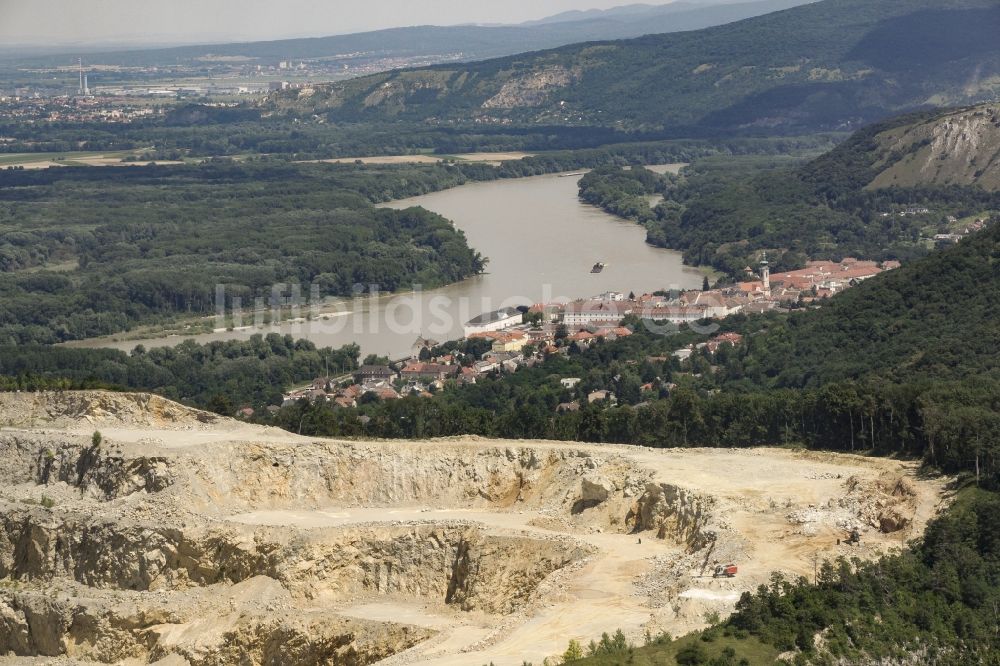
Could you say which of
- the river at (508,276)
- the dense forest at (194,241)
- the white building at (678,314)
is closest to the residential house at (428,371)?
the river at (508,276)

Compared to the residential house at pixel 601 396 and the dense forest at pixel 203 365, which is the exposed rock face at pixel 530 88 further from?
the residential house at pixel 601 396

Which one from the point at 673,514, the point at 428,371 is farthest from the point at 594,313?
the point at 673,514

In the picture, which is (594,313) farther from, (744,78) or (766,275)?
(744,78)

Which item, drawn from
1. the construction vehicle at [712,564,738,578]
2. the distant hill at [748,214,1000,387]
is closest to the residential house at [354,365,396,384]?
the distant hill at [748,214,1000,387]

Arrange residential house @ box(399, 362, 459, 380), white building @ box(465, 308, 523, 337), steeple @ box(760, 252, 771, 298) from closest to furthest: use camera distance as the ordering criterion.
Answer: residential house @ box(399, 362, 459, 380), white building @ box(465, 308, 523, 337), steeple @ box(760, 252, 771, 298)

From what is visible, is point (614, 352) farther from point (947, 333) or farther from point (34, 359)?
point (34, 359)

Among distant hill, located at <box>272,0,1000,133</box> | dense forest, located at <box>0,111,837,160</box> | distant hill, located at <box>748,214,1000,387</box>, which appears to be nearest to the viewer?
distant hill, located at <box>748,214,1000,387</box>

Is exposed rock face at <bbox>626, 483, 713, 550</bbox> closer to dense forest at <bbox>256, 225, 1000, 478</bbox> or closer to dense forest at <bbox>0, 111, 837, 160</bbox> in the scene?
dense forest at <bbox>256, 225, 1000, 478</bbox>
